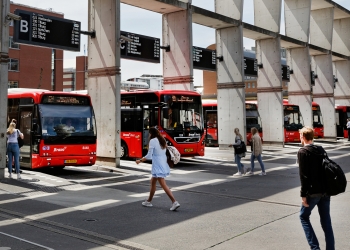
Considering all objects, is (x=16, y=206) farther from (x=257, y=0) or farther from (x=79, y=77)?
(x=79, y=77)

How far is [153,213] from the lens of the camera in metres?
8.78

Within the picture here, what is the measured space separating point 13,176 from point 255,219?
8.86 metres

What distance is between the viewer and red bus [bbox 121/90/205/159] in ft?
59.6

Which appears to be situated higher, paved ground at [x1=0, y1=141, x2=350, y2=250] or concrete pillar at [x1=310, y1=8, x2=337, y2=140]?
concrete pillar at [x1=310, y1=8, x2=337, y2=140]

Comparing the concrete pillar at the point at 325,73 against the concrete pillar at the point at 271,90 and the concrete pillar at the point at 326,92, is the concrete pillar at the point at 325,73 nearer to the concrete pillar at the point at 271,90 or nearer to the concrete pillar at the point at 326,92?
the concrete pillar at the point at 326,92

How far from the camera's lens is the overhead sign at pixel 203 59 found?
78.5 ft

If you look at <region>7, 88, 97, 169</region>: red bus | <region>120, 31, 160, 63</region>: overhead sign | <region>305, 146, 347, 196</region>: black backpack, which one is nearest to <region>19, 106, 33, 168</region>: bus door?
<region>7, 88, 97, 169</region>: red bus

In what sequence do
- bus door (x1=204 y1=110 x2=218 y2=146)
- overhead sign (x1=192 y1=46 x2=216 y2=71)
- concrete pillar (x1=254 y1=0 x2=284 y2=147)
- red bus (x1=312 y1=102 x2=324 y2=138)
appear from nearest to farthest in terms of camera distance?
overhead sign (x1=192 y1=46 x2=216 y2=71), bus door (x1=204 y1=110 x2=218 y2=146), concrete pillar (x1=254 y1=0 x2=284 y2=147), red bus (x1=312 y1=102 x2=324 y2=138)

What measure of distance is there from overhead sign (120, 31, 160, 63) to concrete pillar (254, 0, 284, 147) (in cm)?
1105

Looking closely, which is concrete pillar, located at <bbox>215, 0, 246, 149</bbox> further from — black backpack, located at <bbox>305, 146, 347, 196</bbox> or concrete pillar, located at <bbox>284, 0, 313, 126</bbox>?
black backpack, located at <bbox>305, 146, 347, 196</bbox>

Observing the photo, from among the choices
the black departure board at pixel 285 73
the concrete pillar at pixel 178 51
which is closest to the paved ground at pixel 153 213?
the concrete pillar at pixel 178 51

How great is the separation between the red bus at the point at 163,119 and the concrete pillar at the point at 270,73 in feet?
38.5

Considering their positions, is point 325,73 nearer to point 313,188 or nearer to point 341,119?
point 341,119

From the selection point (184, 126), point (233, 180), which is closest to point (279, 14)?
point (184, 126)
